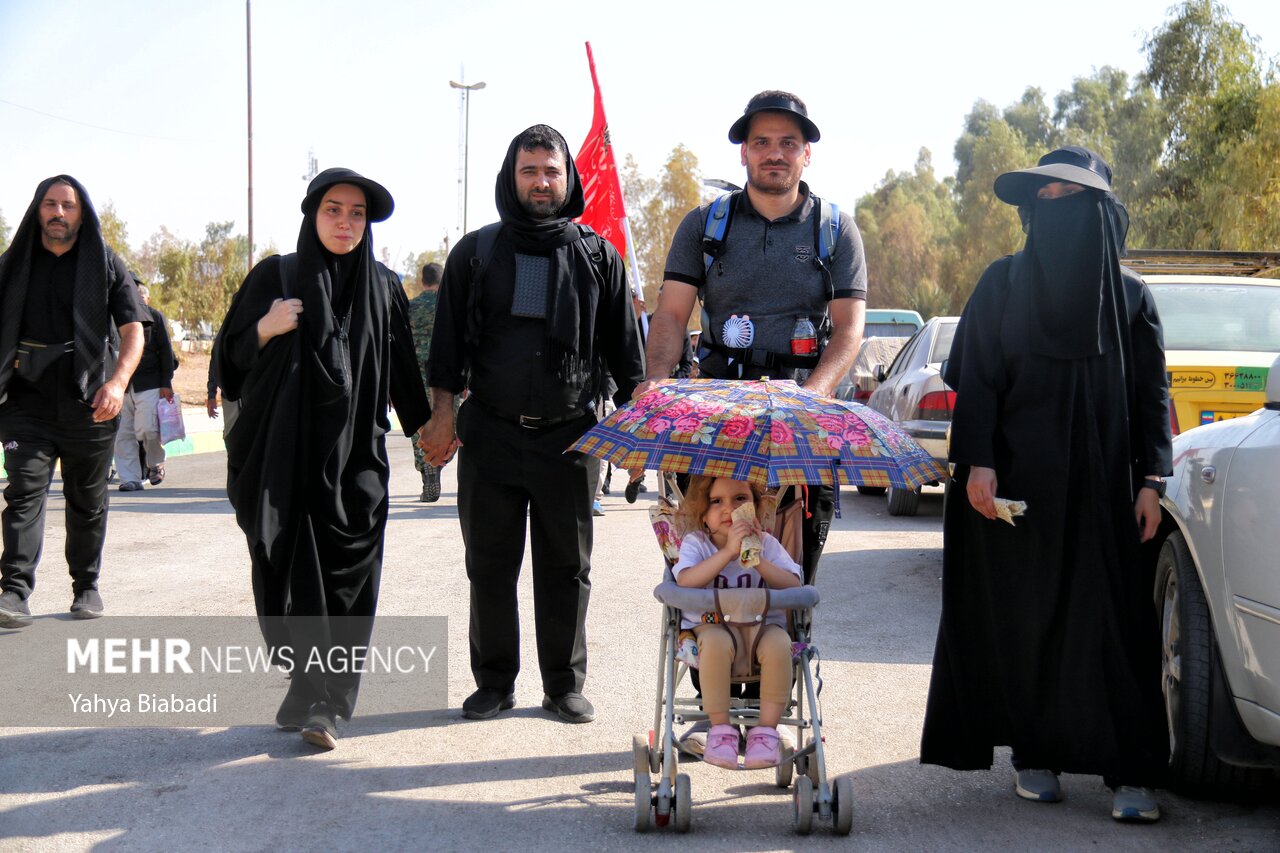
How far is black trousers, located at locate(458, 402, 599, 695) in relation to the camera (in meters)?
5.13

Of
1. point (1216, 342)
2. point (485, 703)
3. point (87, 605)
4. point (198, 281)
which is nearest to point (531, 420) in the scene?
point (485, 703)

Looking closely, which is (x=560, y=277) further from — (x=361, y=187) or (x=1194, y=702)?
(x=1194, y=702)

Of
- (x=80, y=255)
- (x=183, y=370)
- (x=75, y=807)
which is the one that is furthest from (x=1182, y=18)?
(x=75, y=807)

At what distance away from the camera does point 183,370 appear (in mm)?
41312

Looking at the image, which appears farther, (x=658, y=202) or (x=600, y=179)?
(x=658, y=202)

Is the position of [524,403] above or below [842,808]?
above

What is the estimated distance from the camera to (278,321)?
4.77 meters

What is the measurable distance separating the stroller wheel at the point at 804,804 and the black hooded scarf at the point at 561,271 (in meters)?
1.94

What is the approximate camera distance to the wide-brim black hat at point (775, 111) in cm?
449

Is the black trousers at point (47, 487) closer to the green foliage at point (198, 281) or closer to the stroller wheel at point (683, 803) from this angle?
the stroller wheel at point (683, 803)

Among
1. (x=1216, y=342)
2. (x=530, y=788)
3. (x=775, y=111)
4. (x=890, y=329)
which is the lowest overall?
(x=530, y=788)

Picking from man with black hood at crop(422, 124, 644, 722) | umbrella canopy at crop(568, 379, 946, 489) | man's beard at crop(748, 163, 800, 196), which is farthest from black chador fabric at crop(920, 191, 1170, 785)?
man with black hood at crop(422, 124, 644, 722)

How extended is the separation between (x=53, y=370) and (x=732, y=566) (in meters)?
4.32

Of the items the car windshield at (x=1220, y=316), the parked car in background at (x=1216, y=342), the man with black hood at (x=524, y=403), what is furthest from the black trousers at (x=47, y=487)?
the car windshield at (x=1220, y=316)
